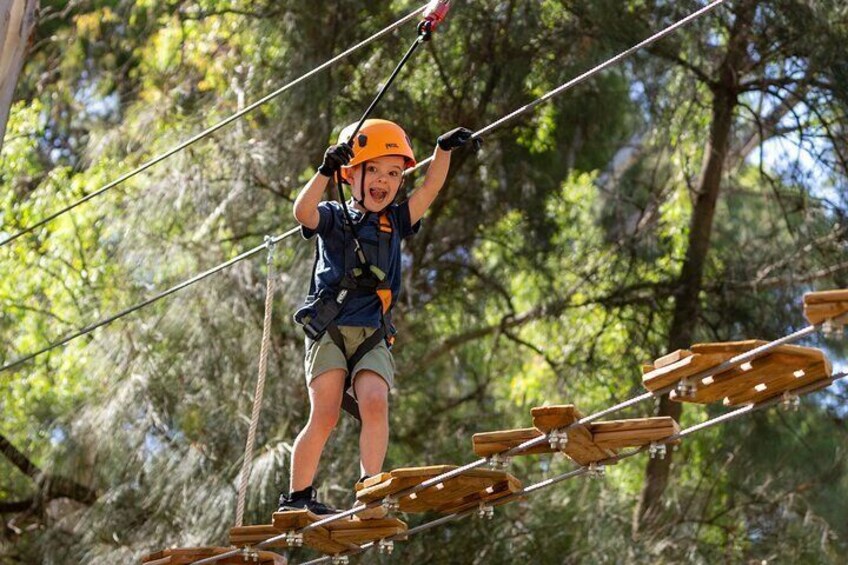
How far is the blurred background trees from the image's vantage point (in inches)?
371

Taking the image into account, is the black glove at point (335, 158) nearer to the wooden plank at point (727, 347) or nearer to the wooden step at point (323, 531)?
the wooden step at point (323, 531)

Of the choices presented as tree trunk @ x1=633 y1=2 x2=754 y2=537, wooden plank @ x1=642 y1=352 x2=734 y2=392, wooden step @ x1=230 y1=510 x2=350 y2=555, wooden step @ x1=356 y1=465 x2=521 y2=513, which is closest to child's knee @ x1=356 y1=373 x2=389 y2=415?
wooden step @ x1=356 y1=465 x2=521 y2=513

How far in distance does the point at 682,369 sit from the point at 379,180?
4.40ft

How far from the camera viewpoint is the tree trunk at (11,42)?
6.20 meters

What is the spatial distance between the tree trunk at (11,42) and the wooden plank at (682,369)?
2776 mm

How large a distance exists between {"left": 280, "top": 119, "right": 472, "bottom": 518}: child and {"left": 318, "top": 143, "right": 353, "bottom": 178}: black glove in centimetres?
25

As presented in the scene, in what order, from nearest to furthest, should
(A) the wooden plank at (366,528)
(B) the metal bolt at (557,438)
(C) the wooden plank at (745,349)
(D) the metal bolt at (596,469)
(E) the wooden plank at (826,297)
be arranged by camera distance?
(E) the wooden plank at (826,297) < (C) the wooden plank at (745,349) < (B) the metal bolt at (557,438) < (D) the metal bolt at (596,469) < (A) the wooden plank at (366,528)

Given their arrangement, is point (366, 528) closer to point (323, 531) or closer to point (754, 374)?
point (323, 531)

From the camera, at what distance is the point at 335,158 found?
5.06 meters

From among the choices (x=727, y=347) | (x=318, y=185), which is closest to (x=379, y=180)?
(x=318, y=185)

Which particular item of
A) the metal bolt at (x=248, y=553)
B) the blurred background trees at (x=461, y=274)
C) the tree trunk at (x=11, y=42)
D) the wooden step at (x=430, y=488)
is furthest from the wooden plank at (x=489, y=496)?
the blurred background trees at (x=461, y=274)

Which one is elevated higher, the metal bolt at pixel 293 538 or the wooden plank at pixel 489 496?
the metal bolt at pixel 293 538

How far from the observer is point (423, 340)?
10398 mm

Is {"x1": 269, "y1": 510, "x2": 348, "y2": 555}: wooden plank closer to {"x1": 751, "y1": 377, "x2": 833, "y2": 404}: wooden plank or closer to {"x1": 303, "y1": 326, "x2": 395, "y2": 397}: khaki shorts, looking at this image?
{"x1": 303, "y1": 326, "x2": 395, "y2": 397}: khaki shorts
